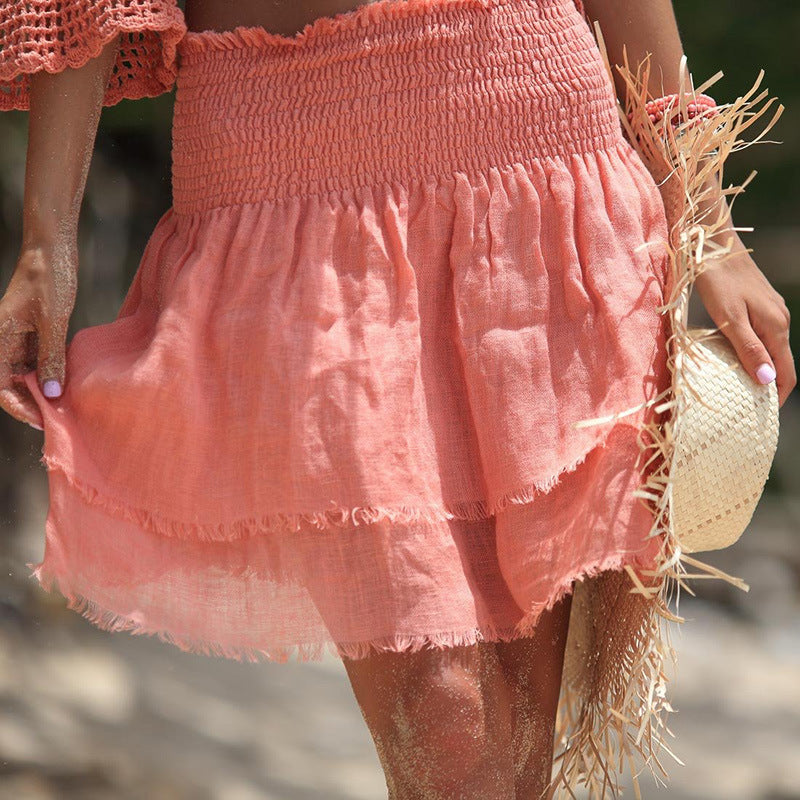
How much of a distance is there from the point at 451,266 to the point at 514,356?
84 millimetres

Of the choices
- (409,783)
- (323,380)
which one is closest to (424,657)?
(409,783)

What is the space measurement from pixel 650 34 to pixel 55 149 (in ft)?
1.66

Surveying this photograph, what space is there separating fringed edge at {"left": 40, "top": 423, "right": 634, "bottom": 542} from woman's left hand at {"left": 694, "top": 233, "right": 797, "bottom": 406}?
0.50ft

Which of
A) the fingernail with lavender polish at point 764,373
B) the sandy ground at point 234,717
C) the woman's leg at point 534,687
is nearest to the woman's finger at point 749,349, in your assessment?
the fingernail with lavender polish at point 764,373

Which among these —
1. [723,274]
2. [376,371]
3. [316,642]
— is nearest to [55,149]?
[376,371]

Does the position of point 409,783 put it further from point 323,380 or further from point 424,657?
point 323,380

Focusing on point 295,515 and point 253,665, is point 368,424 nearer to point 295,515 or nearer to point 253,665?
point 295,515

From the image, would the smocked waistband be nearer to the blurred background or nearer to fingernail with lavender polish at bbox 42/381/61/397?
fingernail with lavender polish at bbox 42/381/61/397

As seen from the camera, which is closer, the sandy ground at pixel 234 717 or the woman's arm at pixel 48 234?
the woman's arm at pixel 48 234

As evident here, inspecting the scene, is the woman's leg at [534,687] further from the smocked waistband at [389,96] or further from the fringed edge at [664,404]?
the smocked waistband at [389,96]

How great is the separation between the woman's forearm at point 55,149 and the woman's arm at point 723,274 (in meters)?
0.43

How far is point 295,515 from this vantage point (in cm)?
93

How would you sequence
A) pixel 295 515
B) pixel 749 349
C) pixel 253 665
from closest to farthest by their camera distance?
pixel 295 515, pixel 749 349, pixel 253 665

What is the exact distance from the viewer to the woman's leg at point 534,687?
1101 mm
